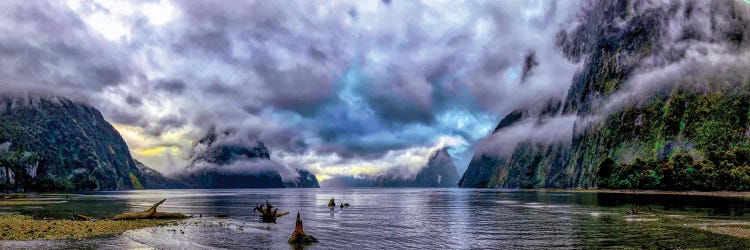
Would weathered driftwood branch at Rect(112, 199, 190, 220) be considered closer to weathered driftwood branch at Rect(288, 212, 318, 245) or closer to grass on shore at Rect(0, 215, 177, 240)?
grass on shore at Rect(0, 215, 177, 240)

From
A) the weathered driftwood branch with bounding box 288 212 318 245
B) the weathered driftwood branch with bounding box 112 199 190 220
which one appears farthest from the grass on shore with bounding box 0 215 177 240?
the weathered driftwood branch with bounding box 288 212 318 245

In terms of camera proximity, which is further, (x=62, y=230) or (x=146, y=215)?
(x=146, y=215)

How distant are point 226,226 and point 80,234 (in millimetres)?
18509

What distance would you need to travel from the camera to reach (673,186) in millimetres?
193625

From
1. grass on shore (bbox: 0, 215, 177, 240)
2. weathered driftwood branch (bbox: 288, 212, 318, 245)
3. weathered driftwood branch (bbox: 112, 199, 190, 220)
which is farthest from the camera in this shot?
weathered driftwood branch (bbox: 112, 199, 190, 220)

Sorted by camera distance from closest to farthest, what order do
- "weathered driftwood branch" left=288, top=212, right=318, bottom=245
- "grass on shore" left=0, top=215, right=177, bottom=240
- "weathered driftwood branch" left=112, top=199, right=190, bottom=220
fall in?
"grass on shore" left=0, top=215, right=177, bottom=240, "weathered driftwood branch" left=288, top=212, right=318, bottom=245, "weathered driftwood branch" left=112, top=199, right=190, bottom=220

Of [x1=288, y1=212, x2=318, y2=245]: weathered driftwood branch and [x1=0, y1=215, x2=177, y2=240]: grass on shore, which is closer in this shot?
[x1=0, y1=215, x2=177, y2=240]: grass on shore

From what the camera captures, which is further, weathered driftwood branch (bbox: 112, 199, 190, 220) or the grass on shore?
weathered driftwood branch (bbox: 112, 199, 190, 220)

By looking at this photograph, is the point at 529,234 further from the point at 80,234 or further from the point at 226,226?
the point at 80,234

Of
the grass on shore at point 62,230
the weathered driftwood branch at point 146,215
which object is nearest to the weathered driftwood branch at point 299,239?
the grass on shore at point 62,230

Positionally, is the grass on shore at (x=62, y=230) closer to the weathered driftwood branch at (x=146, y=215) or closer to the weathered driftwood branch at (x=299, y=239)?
the weathered driftwood branch at (x=146, y=215)

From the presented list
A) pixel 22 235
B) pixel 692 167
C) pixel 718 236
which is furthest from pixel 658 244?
pixel 692 167

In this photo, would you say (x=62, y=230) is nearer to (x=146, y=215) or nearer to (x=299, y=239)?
(x=146, y=215)

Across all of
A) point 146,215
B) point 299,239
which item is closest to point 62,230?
point 146,215
